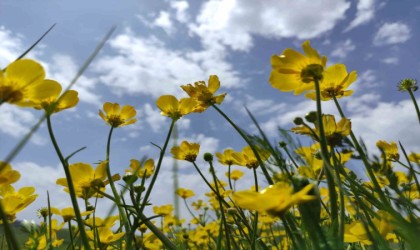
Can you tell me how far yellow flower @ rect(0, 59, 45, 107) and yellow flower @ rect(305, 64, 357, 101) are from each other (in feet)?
3.12

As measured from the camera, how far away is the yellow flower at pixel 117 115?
218cm

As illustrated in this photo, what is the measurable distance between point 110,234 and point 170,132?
0.74 m

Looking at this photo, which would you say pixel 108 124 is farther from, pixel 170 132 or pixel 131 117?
pixel 170 132

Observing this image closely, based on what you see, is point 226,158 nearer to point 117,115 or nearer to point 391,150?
point 117,115

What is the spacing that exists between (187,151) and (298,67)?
117 centimetres

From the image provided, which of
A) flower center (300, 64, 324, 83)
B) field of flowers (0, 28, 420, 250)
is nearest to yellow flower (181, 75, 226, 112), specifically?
field of flowers (0, 28, 420, 250)

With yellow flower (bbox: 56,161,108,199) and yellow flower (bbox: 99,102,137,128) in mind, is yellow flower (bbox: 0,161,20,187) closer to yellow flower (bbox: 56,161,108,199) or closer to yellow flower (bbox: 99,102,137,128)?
yellow flower (bbox: 56,161,108,199)

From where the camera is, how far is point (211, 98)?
209 cm

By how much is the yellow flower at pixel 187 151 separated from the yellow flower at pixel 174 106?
29cm

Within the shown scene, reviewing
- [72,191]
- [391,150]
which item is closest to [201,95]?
[72,191]

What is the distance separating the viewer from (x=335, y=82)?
1.63 m

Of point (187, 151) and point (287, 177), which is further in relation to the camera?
point (187, 151)

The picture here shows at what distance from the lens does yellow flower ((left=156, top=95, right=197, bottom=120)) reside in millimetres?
2071

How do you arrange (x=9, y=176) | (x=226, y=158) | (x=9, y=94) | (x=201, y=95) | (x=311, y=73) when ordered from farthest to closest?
1. (x=226, y=158)
2. (x=201, y=95)
3. (x=311, y=73)
4. (x=9, y=176)
5. (x=9, y=94)
